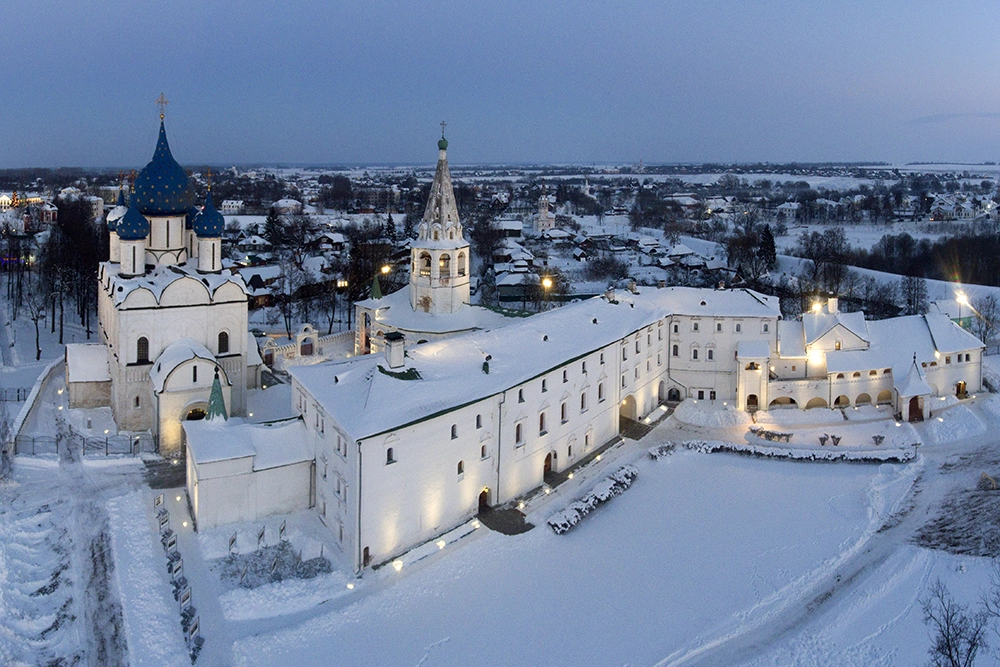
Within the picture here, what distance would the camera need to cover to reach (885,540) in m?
25.1

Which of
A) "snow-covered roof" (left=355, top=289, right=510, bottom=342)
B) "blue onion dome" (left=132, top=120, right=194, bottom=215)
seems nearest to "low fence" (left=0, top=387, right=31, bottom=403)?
"blue onion dome" (left=132, top=120, right=194, bottom=215)

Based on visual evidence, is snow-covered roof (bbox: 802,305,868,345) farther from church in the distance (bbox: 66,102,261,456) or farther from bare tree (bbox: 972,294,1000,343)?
church in the distance (bbox: 66,102,261,456)

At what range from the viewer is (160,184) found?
3209 centimetres

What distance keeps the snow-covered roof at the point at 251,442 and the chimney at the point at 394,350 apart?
3696mm

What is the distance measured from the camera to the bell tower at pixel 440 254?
1389 inches

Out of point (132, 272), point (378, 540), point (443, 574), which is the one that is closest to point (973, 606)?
point (443, 574)

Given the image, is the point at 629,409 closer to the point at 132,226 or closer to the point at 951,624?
the point at 951,624

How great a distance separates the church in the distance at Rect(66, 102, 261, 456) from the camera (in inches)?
1144

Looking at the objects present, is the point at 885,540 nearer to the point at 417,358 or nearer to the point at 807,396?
the point at 807,396

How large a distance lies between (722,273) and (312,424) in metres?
49.7

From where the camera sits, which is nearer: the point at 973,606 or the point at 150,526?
the point at 973,606

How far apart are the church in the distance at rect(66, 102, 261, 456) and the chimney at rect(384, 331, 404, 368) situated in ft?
23.4

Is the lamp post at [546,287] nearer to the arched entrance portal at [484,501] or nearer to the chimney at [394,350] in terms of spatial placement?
the arched entrance portal at [484,501]

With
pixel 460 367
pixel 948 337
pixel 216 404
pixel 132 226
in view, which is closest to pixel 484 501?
pixel 460 367
